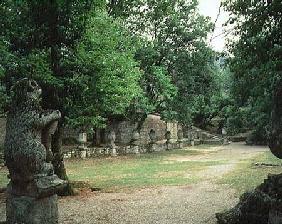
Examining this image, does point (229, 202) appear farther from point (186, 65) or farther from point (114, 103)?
point (186, 65)

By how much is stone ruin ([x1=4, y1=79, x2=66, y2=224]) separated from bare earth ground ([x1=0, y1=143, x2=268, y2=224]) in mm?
2577

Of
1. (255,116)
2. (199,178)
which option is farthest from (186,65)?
(199,178)

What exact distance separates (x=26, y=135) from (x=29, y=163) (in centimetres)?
51

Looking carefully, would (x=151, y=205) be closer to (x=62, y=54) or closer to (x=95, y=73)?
(x=95, y=73)

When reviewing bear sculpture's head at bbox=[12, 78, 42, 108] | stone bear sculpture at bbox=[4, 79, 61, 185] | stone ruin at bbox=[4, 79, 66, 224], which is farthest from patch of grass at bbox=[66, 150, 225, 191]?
bear sculpture's head at bbox=[12, 78, 42, 108]

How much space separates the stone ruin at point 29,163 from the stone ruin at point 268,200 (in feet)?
11.8

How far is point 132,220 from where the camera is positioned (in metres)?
9.38

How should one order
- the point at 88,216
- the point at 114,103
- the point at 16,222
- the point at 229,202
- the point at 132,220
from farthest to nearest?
the point at 114,103
the point at 229,202
the point at 88,216
the point at 132,220
the point at 16,222

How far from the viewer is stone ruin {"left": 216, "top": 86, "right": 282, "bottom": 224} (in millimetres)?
6578

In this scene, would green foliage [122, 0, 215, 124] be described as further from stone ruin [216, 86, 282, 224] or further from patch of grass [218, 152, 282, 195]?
stone ruin [216, 86, 282, 224]

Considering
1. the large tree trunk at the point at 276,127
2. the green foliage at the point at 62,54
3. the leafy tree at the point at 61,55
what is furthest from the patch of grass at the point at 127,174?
the large tree trunk at the point at 276,127

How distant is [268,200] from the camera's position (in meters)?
7.29

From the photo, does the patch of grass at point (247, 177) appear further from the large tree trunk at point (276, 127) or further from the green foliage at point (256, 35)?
the large tree trunk at point (276, 127)

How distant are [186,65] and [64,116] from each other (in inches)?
845
